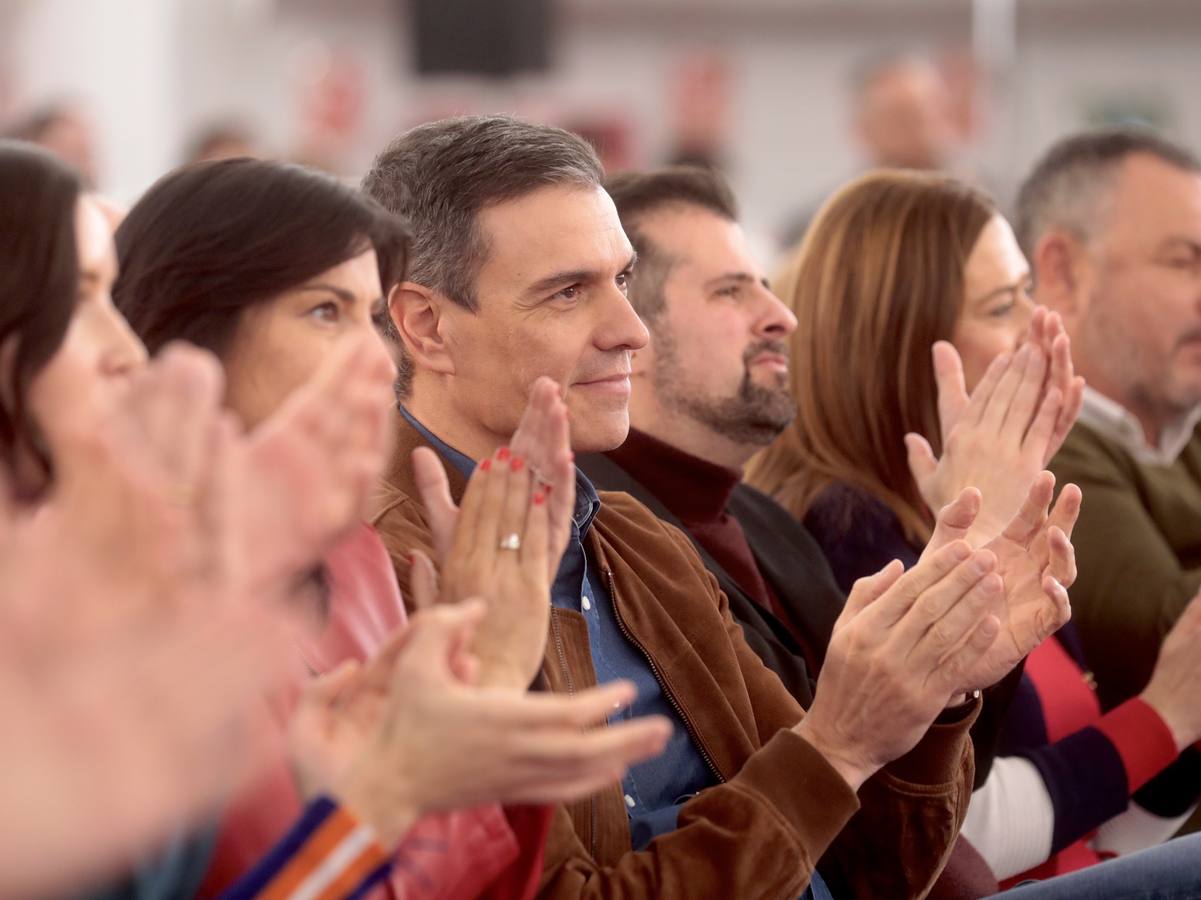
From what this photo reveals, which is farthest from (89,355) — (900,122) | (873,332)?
(900,122)

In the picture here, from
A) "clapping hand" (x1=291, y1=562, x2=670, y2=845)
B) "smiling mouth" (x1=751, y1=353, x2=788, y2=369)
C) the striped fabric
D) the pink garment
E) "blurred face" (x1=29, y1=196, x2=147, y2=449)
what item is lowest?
"smiling mouth" (x1=751, y1=353, x2=788, y2=369)

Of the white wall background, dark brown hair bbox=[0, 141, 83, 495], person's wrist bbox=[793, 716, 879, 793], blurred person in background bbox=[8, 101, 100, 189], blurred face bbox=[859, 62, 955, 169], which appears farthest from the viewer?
the white wall background

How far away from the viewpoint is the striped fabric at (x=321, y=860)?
3.05 ft

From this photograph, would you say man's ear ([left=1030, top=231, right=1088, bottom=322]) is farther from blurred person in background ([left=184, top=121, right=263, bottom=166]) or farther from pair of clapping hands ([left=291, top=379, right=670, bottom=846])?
blurred person in background ([left=184, top=121, right=263, bottom=166])

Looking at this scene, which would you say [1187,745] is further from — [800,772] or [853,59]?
[853,59]

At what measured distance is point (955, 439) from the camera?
1.91 metres

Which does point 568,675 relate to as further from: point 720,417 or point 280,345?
point 720,417

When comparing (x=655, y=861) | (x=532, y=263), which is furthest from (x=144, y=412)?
(x=532, y=263)

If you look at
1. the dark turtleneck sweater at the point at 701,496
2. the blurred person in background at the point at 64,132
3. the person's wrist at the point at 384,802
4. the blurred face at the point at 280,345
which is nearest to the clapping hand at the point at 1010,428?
the dark turtleneck sweater at the point at 701,496

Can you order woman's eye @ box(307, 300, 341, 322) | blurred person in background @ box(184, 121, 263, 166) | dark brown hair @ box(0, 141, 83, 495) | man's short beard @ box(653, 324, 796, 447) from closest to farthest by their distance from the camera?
dark brown hair @ box(0, 141, 83, 495)
woman's eye @ box(307, 300, 341, 322)
man's short beard @ box(653, 324, 796, 447)
blurred person in background @ box(184, 121, 263, 166)

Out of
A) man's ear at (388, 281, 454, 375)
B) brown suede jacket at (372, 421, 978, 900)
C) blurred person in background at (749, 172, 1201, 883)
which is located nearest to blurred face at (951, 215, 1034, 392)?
blurred person in background at (749, 172, 1201, 883)

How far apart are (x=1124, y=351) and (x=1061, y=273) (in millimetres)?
184

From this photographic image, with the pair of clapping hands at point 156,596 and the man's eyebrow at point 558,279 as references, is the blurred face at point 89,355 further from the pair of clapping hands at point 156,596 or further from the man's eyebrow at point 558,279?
the man's eyebrow at point 558,279

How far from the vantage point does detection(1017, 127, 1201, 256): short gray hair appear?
8.64ft
